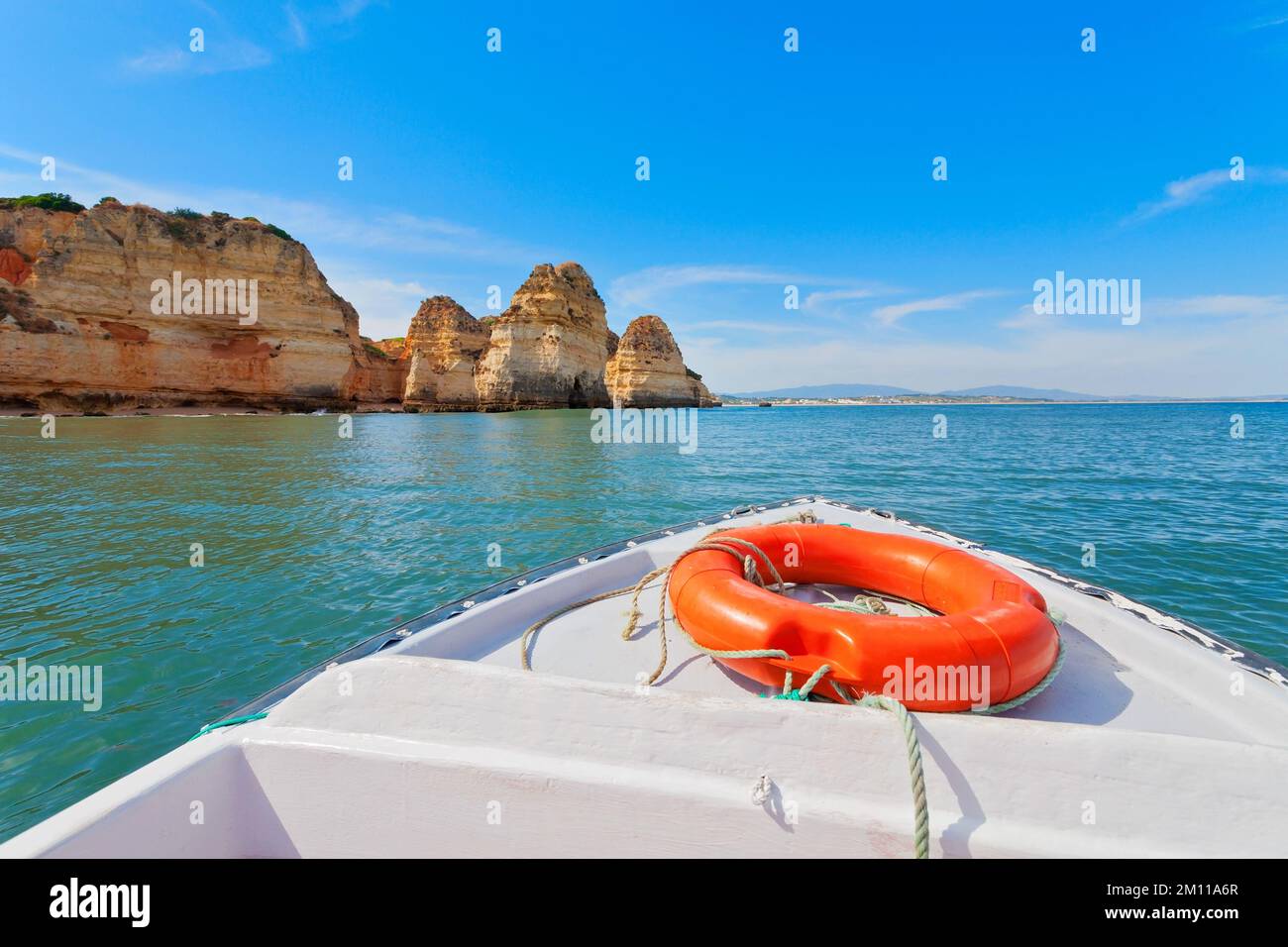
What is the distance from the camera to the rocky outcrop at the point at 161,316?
2675 cm

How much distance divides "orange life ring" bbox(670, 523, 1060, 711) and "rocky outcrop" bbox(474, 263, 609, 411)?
43.0 metres

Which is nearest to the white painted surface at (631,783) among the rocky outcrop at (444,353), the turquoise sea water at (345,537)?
the turquoise sea water at (345,537)

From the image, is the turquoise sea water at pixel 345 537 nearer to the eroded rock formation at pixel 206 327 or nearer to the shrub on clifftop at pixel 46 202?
the eroded rock formation at pixel 206 327

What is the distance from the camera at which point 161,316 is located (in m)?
30.1

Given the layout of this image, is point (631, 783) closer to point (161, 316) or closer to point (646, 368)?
point (161, 316)

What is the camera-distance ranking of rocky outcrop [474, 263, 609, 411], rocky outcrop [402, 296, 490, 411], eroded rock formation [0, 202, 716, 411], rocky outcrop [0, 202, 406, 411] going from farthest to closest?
rocky outcrop [402, 296, 490, 411] → rocky outcrop [474, 263, 609, 411] → eroded rock formation [0, 202, 716, 411] → rocky outcrop [0, 202, 406, 411]

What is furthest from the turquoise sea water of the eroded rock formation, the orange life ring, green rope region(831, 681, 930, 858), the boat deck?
the eroded rock formation

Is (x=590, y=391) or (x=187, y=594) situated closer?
(x=187, y=594)

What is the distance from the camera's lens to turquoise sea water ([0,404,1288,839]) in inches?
136

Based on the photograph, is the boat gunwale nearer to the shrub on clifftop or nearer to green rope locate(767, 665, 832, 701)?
green rope locate(767, 665, 832, 701)
